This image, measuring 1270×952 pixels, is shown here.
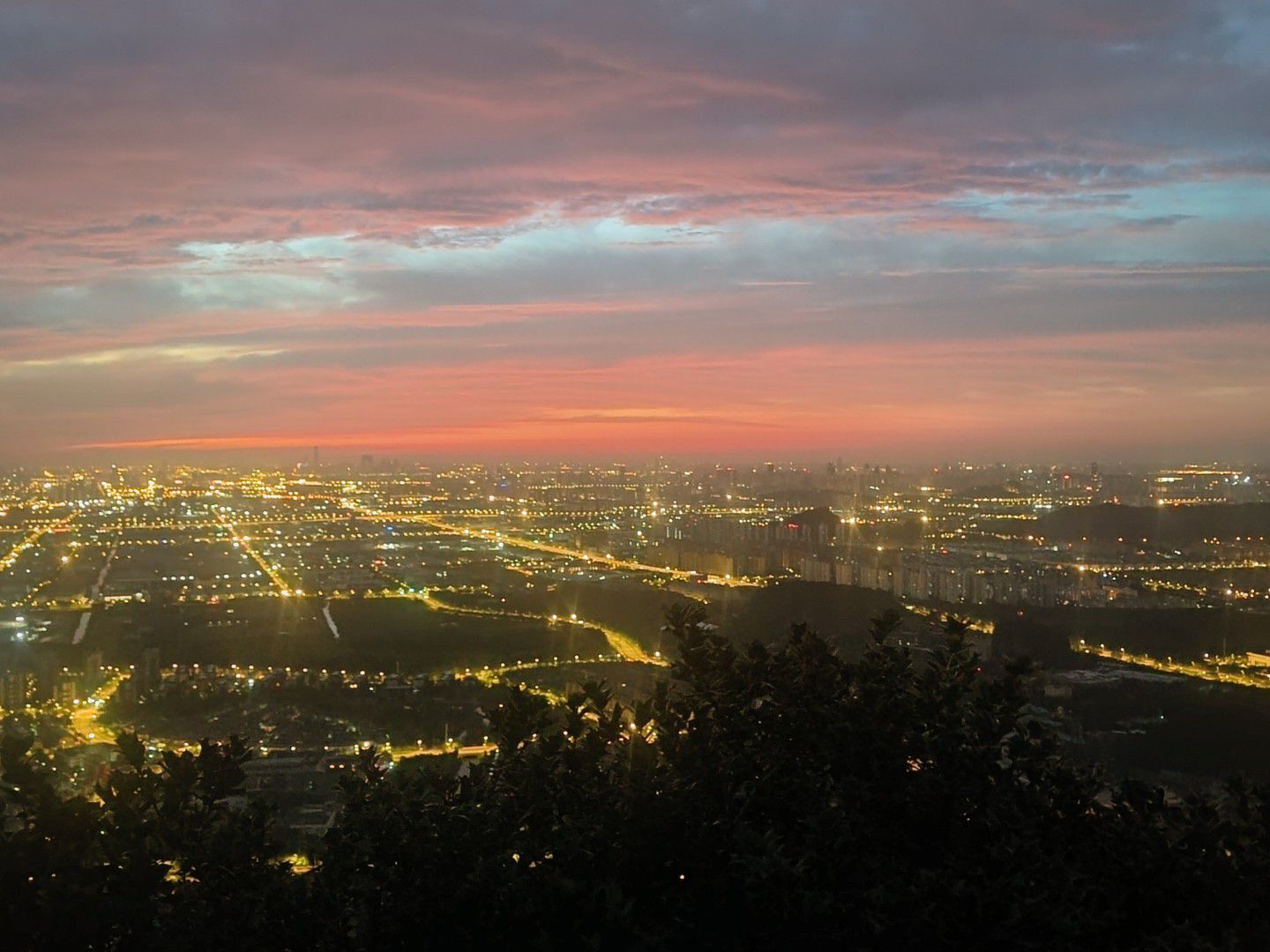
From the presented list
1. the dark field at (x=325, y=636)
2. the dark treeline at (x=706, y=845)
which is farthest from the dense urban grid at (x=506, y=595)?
the dark treeline at (x=706, y=845)

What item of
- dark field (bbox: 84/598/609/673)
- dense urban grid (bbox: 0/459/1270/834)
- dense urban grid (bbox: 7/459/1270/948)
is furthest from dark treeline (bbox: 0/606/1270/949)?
dark field (bbox: 84/598/609/673)

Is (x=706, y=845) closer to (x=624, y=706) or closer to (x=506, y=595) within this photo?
(x=624, y=706)

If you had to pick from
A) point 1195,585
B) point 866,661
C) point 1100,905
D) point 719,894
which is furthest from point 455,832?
point 1195,585

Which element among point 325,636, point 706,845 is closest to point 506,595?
point 325,636

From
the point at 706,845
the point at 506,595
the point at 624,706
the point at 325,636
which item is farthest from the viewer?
the point at 506,595

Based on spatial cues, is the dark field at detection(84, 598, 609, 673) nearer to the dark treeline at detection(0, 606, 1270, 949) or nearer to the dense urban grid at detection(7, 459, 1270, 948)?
the dense urban grid at detection(7, 459, 1270, 948)

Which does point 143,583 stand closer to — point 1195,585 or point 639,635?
point 639,635

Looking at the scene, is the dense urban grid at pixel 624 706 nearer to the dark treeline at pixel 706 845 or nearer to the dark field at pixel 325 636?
the dark treeline at pixel 706 845

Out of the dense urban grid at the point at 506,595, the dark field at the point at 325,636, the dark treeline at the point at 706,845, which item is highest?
the dark treeline at the point at 706,845
